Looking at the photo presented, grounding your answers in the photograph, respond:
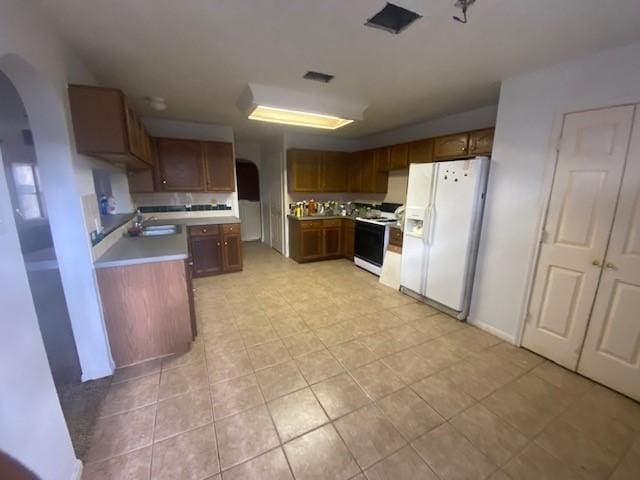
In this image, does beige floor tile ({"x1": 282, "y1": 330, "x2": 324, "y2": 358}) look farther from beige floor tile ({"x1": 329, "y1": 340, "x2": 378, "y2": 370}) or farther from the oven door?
the oven door

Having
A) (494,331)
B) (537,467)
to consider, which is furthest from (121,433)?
(494,331)

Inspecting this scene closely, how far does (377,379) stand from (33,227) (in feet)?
10.9

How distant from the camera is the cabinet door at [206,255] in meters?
3.90

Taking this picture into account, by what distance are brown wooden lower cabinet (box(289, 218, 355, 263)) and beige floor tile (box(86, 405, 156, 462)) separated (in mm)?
3233

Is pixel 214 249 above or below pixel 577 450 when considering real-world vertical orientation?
above

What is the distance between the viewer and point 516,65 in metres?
2.09

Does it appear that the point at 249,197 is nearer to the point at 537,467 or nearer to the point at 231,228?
the point at 231,228

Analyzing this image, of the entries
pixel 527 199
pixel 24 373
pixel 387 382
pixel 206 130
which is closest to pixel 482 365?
pixel 387 382

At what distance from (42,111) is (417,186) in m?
3.24

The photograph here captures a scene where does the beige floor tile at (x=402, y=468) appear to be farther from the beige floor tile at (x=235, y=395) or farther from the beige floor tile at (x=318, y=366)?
the beige floor tile at (x=235, y=395)

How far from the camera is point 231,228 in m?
4.07

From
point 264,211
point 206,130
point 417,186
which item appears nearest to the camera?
point 417,186

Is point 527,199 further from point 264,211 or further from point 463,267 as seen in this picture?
point 264,211

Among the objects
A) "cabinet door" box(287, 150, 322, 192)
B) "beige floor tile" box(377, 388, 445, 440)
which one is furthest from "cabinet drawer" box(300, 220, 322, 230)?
"beige floor tile" box(377, 388, 445, 440)
